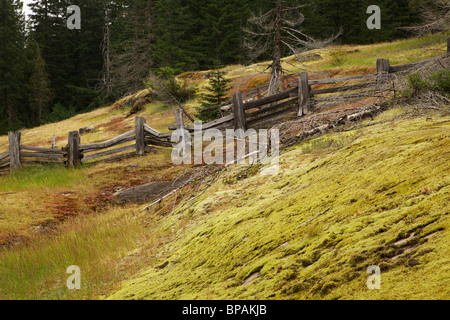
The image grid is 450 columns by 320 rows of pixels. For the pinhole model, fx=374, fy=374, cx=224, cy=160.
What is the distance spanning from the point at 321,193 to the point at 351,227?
953mm

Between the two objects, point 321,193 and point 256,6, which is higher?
point 256,6

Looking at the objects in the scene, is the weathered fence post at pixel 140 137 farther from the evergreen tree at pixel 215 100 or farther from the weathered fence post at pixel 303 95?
the weathered fence post at pixel 303 95

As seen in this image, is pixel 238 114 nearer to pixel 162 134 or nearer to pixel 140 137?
pixel 162 134

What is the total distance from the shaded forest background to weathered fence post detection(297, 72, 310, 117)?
24181 mm

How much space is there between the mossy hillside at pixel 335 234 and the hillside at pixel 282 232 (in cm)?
1

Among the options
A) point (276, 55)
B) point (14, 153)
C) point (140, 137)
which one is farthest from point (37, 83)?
point (276, 55)

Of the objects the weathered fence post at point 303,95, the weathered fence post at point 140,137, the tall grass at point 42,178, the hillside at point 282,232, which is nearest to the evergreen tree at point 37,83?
the tall grass at point 42,178

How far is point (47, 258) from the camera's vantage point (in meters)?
6.18

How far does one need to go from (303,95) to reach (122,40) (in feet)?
123

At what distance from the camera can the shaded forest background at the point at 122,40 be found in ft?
128

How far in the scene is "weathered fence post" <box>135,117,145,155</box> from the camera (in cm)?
1444

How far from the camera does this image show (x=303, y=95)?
41.4ft
